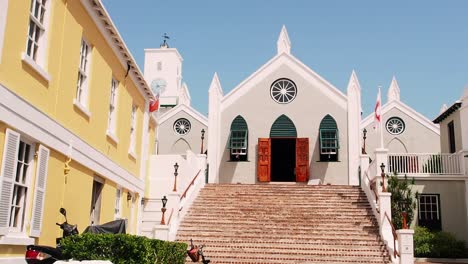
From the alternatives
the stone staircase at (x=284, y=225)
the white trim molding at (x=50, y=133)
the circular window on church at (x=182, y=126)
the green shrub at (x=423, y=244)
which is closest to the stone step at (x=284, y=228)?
the stone staircase at (x=284, y=225)

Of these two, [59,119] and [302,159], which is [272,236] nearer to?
[302,159]

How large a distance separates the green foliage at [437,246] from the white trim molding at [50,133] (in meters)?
11.6

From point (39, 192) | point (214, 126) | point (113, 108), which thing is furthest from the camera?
point (214, 126)

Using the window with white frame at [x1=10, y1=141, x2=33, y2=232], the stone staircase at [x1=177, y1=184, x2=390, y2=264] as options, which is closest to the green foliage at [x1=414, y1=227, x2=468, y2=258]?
the stone staircase at [x1=177, y1=184, x2=390, y2=264]

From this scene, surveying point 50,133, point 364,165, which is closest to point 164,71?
point 364,165

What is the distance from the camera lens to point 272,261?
16.6 meters

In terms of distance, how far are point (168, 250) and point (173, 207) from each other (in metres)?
8.41

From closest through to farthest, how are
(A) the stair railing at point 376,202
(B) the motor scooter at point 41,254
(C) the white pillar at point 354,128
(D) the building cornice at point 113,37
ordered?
(B) the motor scooter at point 41,254 → (D) the building cornice at point 113,37 → (A) the stair railing at point 376,202 → (C) the white pillar at point 354,128

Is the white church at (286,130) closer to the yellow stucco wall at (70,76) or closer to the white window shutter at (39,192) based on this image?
the yellow stucco wall at (70,76)

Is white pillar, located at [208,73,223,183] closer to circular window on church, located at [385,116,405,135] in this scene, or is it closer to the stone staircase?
the stone staircase

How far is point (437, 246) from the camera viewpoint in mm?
19844

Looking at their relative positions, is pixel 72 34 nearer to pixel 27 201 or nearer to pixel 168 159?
pixel 27 201

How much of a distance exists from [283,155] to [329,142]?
339 cm

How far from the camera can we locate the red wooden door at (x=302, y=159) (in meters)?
27.4
